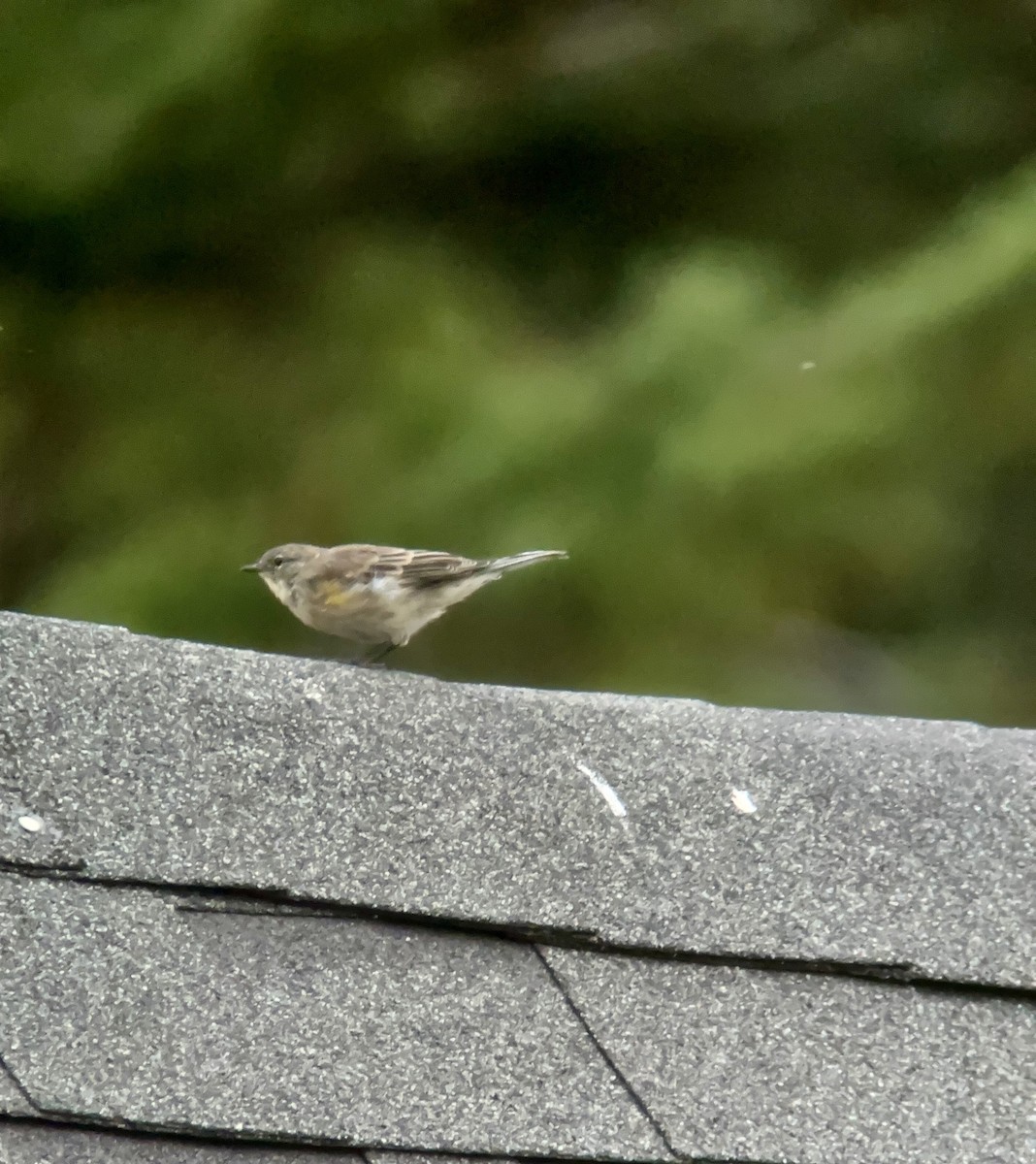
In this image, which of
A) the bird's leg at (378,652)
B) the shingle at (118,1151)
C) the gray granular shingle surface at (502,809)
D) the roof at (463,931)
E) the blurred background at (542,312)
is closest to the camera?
the shingle at (118,1151)

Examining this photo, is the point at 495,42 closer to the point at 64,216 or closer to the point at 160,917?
the point at 64,216

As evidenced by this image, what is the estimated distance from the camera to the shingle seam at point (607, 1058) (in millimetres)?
1922

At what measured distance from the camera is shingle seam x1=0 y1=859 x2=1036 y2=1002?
6.39 feet

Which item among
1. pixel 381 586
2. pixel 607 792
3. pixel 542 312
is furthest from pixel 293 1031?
pixel 542 312

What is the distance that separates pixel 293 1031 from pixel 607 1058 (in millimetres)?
391

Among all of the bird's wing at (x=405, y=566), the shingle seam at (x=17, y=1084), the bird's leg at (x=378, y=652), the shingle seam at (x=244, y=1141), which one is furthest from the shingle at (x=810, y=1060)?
the bird's leg at (x=378, y=652)

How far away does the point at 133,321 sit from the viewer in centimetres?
646

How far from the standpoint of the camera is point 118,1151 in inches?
70.0

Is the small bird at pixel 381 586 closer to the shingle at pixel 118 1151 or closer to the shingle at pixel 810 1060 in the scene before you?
the shingle at pixel 810 1060

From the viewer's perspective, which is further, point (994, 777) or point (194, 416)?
point (194, 416)

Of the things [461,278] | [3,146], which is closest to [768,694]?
[461,278]

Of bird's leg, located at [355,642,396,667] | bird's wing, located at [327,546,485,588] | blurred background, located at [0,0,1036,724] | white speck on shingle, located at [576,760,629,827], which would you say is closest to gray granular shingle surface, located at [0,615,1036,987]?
white speck on shingle, located at [576,760,629,827]

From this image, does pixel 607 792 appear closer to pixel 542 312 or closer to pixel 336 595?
pixel 336 595

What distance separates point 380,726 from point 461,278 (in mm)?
4406
